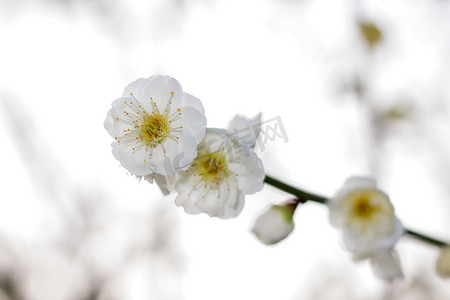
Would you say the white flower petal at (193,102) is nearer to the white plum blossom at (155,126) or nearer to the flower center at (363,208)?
the white plum blossom at (155,126)

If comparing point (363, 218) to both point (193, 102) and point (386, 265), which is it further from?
point (193, 102)

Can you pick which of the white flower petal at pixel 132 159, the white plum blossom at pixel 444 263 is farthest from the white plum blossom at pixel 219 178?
the white plum blossom at pixel 444 263

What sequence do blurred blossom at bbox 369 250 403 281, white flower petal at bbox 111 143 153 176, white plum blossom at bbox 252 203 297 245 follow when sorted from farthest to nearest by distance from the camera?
1. blurred blossom at bbox 369 250 403 281
2. white plum blossom at bbox 252 203 297 245
3. white flower petal at bbox 111 143 153 176

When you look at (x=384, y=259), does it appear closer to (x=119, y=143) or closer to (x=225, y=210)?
(x=225, y=210)

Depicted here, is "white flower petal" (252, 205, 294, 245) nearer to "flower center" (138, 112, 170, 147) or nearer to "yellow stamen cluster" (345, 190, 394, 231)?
"yellow stamen cluster" (345, 190, 394, 231)

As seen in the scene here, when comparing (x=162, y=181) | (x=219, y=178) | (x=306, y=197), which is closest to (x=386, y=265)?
(x=306, y=197)

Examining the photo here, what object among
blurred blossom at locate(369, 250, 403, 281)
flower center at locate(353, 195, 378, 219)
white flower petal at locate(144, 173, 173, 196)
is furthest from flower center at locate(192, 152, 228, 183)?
blurred blossom at locate(369, 250, 403, 281)

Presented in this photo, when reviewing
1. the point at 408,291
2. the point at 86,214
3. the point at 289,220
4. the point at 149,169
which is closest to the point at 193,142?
the point at 149,169
